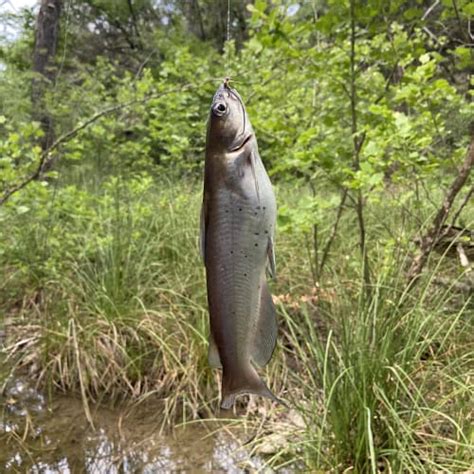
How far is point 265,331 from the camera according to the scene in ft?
2.83

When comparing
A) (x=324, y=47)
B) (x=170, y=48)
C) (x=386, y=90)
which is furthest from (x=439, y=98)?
(x=170, y=48)

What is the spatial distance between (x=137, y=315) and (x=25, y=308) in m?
1.22

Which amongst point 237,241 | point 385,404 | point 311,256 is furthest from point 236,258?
point 311,256

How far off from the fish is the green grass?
129 cm

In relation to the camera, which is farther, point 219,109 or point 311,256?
point 311,256

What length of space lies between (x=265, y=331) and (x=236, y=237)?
0.18 meters

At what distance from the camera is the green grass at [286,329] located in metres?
2.19

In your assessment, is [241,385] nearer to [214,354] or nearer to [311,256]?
[214,354]

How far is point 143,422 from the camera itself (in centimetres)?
313

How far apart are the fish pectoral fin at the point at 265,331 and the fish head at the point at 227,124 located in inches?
9.5

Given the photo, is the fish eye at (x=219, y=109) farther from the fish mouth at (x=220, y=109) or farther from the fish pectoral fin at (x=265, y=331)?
the fish pectoral fin at (x=265, y=331)

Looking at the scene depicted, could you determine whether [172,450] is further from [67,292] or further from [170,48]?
[170,48]

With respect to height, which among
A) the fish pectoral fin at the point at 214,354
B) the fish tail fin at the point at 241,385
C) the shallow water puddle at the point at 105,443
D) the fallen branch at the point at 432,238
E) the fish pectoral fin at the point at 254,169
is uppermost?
the fish pectoral fin at the point at 254,169

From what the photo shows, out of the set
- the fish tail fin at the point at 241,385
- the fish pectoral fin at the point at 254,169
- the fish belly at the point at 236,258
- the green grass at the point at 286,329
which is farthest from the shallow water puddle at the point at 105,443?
the fish pectoral fin at the point at 254,169
